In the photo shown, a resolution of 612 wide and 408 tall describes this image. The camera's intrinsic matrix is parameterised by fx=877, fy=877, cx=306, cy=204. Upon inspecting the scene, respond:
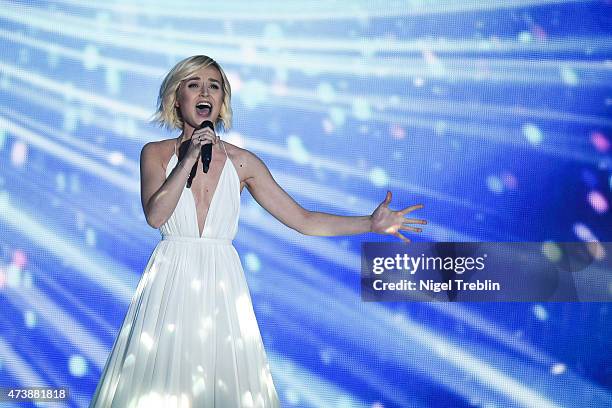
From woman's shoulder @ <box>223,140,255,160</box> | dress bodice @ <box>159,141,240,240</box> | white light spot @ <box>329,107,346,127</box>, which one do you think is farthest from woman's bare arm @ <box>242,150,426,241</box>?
white light spot @ <box>329,107,346,127</box>

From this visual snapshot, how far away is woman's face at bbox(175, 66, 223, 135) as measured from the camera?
3.04m

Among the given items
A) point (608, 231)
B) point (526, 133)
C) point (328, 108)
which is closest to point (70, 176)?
point (328, 108)

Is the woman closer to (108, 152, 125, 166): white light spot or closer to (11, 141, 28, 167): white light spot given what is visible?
(108, 152, 125, 166): white light spot

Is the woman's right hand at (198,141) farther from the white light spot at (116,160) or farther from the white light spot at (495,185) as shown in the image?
the white light spot at (495,185)

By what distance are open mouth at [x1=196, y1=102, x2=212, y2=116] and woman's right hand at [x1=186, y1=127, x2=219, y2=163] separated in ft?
0.92

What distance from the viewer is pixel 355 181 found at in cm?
420

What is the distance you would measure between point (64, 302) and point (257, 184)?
58.7 inches

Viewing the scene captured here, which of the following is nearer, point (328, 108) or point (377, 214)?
point (377, 214)

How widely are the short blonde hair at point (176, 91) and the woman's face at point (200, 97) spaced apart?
2 cm

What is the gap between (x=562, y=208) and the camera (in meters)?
4.21

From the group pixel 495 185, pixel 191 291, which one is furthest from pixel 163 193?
pixel 495 185

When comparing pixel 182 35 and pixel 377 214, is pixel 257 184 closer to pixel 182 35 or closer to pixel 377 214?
pixel 377 214

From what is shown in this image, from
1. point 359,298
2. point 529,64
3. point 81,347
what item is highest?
point 529,64

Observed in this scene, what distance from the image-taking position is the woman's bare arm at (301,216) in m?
3.23
